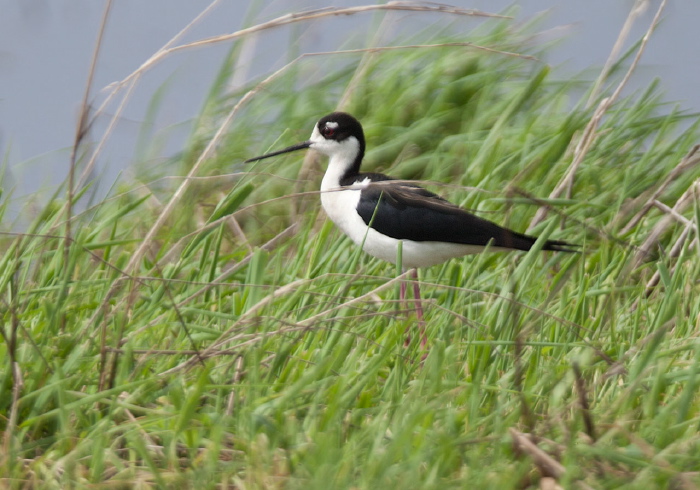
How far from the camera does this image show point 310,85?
554 centimetres

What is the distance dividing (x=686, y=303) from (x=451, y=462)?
64.0 inches

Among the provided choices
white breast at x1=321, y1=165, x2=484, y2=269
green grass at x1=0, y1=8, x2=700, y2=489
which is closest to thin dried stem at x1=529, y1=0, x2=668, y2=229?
green grass at x1=0, y1=8, x2=700, y2=489

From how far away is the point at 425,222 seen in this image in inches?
159

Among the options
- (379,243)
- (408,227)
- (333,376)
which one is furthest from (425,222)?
(333,376)

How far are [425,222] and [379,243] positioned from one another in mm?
200

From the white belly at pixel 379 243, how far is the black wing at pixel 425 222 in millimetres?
28

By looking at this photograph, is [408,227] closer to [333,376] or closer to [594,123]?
[594,123]

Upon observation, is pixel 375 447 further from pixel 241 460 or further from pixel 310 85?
pixel 310 85

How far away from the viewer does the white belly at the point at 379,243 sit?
4.00 metres

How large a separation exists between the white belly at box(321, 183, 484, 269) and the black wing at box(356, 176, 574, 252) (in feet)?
0.09

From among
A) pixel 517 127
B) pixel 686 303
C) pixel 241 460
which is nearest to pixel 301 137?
pixel 517 127

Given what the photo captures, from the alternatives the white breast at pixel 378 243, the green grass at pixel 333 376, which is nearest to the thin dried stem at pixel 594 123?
the green grass at pixel 333 376

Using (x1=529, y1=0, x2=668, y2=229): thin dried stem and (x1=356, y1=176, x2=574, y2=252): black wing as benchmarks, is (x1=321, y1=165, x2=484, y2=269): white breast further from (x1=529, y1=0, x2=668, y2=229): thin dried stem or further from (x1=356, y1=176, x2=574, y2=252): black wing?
(x1=529, y1=0, x2=668, y2=229): thin dried stem

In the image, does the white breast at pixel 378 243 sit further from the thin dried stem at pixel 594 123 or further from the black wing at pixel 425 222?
the thin dried stem at pixel 594 123
